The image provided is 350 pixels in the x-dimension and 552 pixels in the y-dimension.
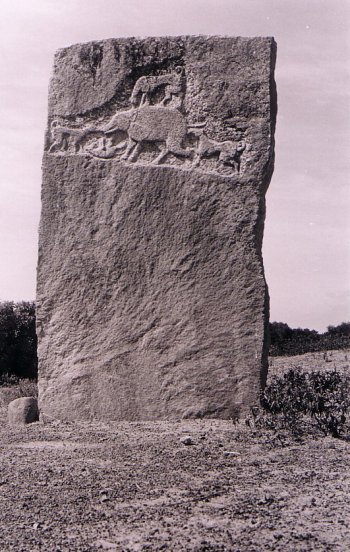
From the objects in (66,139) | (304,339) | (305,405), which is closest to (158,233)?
(66,139)

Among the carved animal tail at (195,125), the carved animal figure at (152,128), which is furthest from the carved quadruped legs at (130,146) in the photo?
the carved animal tail at (195,125)

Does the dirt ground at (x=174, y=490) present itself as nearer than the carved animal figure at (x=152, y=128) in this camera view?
Yes

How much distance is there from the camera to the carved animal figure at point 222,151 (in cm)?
610

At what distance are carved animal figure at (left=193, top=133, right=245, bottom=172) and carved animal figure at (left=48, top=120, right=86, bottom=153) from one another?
3.34 feet

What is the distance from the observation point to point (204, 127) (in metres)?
6.21

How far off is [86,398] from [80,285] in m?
0.93

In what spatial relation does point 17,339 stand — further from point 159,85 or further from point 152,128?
point 159,85

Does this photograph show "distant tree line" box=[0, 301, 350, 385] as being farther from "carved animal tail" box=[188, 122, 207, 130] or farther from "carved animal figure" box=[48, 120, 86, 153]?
"carved animal tail" box=[188, 122, 207, 130]

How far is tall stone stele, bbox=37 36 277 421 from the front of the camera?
19.6 ft

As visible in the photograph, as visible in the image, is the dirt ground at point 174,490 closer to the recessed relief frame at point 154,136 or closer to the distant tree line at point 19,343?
the recessed relief frame at point 154,136

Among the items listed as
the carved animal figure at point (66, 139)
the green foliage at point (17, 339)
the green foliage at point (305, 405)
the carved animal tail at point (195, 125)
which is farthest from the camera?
the green foliage at point (17, 339)

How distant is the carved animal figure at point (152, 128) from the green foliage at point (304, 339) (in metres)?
6.09

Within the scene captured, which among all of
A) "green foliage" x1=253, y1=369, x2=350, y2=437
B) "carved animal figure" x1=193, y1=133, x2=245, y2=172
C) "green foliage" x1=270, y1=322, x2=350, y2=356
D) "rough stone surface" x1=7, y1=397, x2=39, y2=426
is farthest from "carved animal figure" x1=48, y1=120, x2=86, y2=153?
"green foliage" x1=270, y1=322, x2=350, y2=356

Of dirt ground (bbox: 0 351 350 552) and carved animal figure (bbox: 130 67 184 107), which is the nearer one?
dirt ground (bbox: 0 351 350 552)
